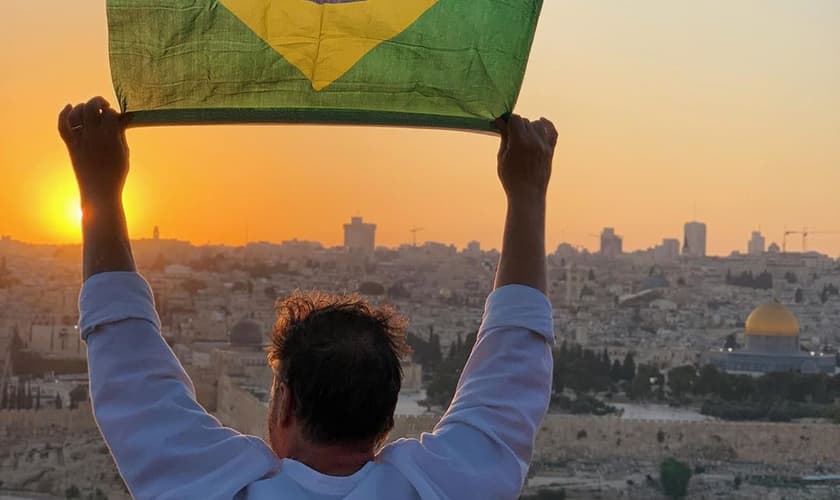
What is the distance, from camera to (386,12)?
1202 millimetres

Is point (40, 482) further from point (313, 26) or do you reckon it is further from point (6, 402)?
point (313, 26)

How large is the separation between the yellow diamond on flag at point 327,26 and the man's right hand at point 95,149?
14cm

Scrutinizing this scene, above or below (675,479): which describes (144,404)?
above

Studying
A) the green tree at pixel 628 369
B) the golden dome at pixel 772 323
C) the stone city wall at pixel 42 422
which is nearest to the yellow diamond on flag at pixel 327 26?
the stone city wall at pixel 42 422

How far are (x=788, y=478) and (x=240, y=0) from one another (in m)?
16.5

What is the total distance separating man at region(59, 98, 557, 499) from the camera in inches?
37.2

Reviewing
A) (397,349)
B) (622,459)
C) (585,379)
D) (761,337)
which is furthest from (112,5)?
(761,337)

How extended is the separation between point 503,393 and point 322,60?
1.10 feet

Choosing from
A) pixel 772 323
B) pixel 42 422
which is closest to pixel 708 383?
pixel 772 323

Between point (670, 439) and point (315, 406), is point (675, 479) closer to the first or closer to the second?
point (670, 439)

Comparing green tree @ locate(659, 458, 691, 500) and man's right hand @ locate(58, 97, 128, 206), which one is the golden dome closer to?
green tree @ locate(659, 458, 691, 500)

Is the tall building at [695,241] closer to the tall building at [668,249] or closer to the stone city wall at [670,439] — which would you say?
the tall building at [668,249]

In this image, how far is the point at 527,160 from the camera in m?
1.15

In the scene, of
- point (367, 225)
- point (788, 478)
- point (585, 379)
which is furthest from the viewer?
point (367, 225)
